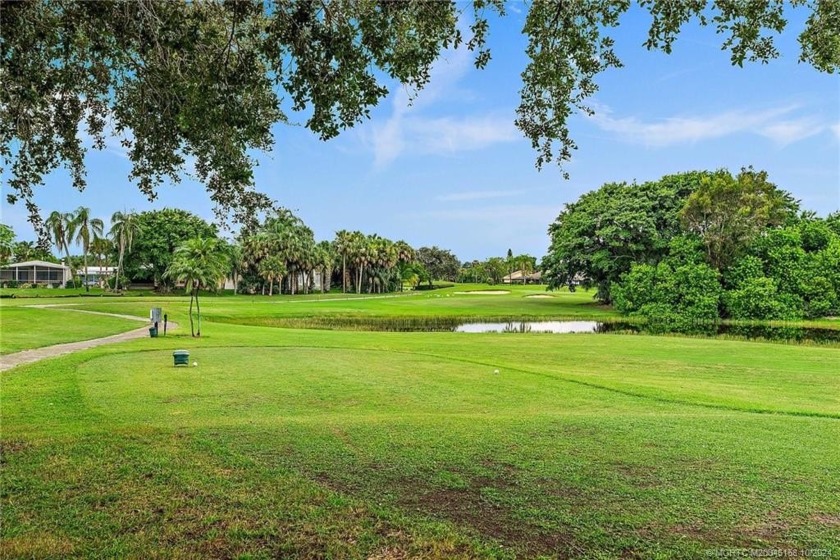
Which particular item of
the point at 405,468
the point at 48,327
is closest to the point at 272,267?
the point at 48,327

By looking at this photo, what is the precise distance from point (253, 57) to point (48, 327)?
2987cm

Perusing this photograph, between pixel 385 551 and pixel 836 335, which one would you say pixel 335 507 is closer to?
pixel 385 551

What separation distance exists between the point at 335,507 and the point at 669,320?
42869mm

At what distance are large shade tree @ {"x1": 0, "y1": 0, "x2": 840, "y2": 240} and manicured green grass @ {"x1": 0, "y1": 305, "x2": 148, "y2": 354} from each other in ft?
48.0

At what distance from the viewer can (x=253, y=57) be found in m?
5.74

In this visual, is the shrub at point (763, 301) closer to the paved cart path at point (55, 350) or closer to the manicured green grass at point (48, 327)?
the paved cart path at point (55, 350)

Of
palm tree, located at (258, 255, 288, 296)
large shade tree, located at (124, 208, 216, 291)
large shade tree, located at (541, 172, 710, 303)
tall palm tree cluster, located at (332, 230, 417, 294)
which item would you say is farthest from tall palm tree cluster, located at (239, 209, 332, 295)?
large shade tree, located at (541, 172, 710, 303)

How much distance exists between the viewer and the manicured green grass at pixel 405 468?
4566 mm

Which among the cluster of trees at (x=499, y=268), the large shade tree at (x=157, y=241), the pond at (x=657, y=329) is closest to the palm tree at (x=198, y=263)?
the pond at (x=657, y=329)

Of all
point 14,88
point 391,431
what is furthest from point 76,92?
point 391,431

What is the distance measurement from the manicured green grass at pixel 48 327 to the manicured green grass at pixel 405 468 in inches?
407

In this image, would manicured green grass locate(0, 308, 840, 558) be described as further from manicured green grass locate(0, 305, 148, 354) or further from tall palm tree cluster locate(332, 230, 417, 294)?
tall palm tree cluster locate(332, 230, 417, 294)

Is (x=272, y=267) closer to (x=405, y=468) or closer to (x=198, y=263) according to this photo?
(x=198, y=263)

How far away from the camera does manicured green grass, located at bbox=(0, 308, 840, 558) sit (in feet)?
15.0
